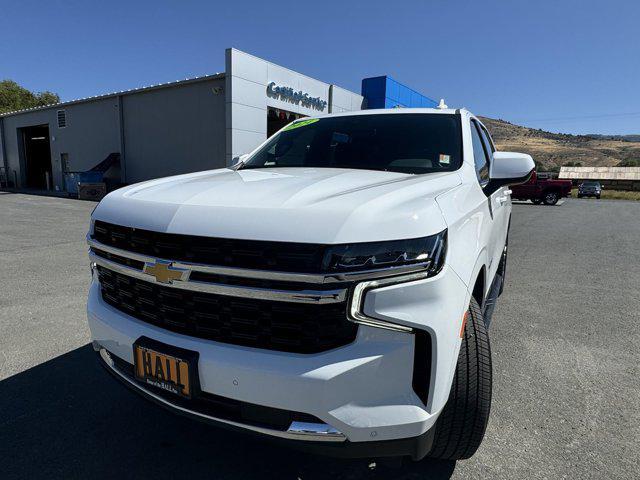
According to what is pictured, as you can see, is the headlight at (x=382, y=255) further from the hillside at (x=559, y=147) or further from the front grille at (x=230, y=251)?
the hillside at (x=559, y=147)

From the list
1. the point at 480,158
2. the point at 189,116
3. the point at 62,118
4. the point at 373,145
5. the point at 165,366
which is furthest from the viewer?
the point at 62,118

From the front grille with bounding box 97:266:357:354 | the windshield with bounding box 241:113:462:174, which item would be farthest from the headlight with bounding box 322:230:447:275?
the windshield with bounding box 241:113:462:174

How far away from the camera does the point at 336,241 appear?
1390 millimetres

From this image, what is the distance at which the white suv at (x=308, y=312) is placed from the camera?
1414 millimetres

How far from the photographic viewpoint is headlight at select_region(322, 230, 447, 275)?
55.2 inches

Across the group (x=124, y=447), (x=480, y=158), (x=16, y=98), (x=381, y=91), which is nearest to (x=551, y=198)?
(x=381, y=91)

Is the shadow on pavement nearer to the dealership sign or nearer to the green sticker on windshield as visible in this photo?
the green sticker on windshield

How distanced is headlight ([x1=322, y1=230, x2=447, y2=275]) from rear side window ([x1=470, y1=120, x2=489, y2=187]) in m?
1.39

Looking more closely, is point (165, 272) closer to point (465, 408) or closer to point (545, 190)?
point (465, 408)

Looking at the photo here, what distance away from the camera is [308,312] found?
1460 millimetres

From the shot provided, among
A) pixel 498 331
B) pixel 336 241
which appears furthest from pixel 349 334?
pixel 498 331

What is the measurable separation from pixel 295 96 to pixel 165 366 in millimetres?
17378

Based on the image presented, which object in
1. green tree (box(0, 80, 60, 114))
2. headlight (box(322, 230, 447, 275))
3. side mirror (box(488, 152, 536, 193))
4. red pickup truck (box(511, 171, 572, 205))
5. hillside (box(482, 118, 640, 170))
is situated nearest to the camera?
headlight (box(322, 230, 447, 275))

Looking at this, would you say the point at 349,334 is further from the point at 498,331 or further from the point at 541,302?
the point at 541,302
